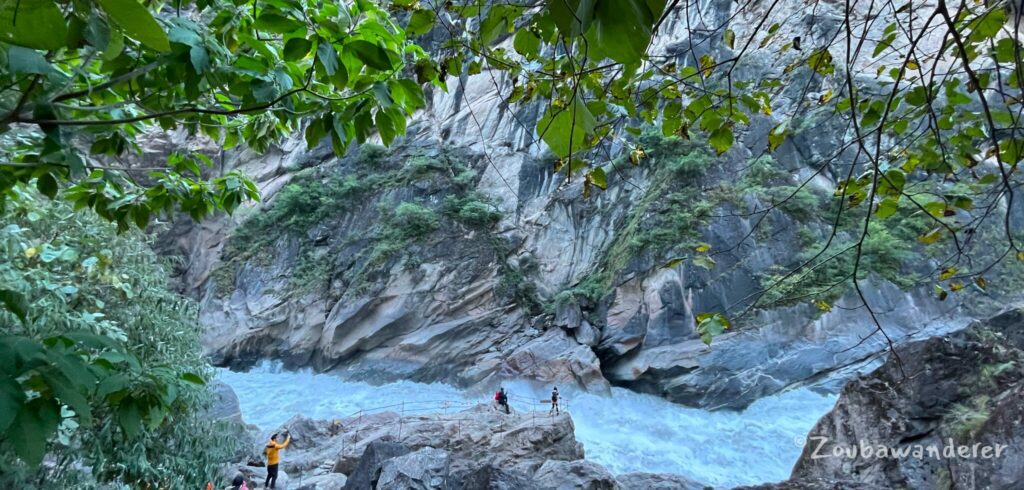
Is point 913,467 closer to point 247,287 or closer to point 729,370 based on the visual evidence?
point 729,370

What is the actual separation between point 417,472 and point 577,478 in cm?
147

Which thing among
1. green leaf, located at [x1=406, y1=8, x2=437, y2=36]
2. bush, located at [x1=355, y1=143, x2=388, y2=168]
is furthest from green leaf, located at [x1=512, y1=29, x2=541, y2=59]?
bush, located at [x1=355, y1=143, x2=388, y2=168]

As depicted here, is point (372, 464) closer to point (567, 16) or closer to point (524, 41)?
point (524, 41)

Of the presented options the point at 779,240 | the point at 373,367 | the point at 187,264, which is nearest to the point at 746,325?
the point at 779,240

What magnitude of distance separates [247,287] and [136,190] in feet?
49.5

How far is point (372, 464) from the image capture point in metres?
5.47

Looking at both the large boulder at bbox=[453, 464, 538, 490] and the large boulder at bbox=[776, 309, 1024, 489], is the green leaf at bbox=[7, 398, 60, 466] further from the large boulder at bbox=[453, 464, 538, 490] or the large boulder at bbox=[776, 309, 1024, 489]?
the large boulder at bbox=[776, 309, 1024, 489]

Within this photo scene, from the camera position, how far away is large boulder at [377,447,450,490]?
14.9ft

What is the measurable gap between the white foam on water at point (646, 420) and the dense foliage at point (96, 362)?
6.38 m

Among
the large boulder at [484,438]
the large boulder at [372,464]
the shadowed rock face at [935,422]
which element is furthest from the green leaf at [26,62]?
the large boulder at [484,438]

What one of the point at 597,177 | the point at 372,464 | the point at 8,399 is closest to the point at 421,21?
the point at 597,177

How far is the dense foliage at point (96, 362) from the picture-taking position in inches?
38.9

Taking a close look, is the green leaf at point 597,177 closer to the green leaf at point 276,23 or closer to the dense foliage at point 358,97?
the dense foliage at point 358,97

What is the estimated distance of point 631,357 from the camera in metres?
11.8
